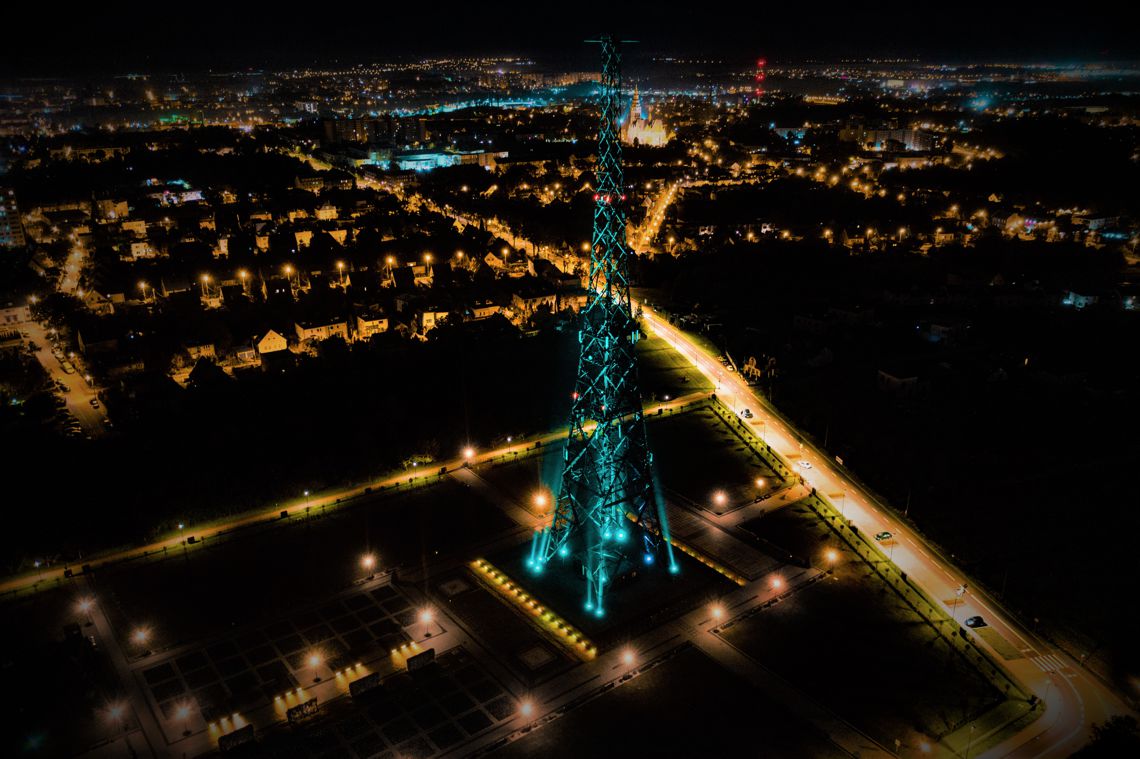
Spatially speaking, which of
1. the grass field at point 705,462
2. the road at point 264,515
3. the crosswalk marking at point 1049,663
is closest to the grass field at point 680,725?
the crosswalk marking at point 1049,663

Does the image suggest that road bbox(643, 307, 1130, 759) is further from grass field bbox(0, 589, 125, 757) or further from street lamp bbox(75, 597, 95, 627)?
street lamp bbox(75, 597, 95, 627)

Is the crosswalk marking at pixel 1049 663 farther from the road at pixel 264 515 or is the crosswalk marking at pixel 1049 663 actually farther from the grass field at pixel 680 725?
the road at pixel 264 515

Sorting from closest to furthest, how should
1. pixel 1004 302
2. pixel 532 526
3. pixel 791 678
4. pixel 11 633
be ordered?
pixel 791 678, pixel 11 633, pixel 532 526, pixel 1004 302

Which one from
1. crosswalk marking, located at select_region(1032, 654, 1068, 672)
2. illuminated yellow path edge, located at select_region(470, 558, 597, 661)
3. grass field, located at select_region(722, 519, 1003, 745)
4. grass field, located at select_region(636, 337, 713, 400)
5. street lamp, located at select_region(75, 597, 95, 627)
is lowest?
crosswalk marking, located at select_region(1032, 654, 1068, 672)

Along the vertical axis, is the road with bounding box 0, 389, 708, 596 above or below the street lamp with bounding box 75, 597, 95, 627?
above

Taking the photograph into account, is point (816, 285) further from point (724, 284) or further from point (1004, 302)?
point (1004, 302)

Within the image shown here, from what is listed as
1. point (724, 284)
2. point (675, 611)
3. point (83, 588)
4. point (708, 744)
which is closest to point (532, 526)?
point (675, 611)

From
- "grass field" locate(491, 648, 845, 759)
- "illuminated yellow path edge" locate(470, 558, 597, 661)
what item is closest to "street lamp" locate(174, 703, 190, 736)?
"grass field" locate(491, 648, 845, 759)

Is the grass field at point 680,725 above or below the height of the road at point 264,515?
below
